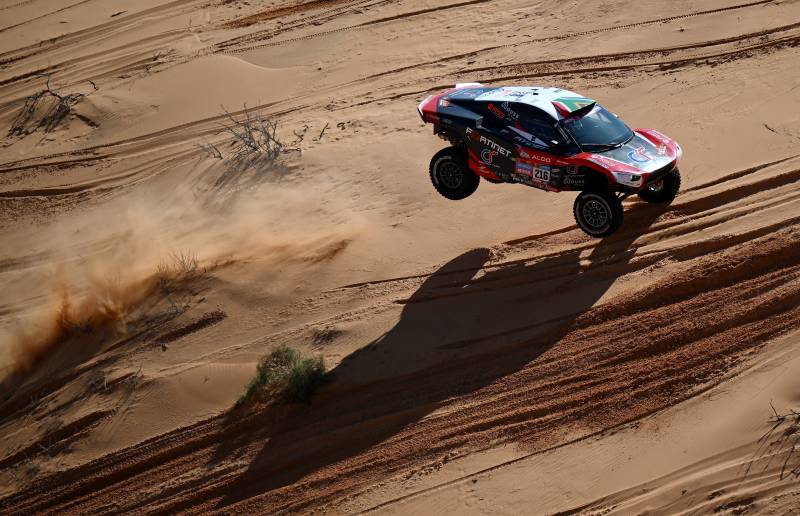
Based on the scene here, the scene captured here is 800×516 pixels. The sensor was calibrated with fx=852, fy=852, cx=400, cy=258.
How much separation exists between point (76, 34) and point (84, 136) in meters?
4.92

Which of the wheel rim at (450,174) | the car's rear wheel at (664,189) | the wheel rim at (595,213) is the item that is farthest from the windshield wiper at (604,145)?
the wheel rim at (450,174)

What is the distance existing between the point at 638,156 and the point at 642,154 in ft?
0.32

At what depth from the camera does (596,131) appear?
34.8 ft

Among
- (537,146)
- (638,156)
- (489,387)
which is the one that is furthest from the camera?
(537,146)

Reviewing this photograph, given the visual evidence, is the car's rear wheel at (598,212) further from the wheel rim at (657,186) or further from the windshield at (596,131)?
the wheel rim at (657,186)

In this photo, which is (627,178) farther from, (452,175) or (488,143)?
(452,175)

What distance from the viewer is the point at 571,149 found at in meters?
10.4

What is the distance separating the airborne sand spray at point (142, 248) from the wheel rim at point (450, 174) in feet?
4.97

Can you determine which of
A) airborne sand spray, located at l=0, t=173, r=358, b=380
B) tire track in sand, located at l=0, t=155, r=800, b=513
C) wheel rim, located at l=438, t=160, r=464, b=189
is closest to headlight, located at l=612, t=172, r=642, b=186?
tire track in sand, located at l=0, t=155, r=800, b=513

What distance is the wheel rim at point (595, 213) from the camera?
10.2 metres

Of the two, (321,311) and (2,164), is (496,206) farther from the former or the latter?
(2,164)

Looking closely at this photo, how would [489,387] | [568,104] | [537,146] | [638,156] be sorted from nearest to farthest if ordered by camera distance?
1. [489,387]
2. [638,156]
3. [537,146]
4. [568,104]

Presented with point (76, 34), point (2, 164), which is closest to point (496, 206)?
point (2, 164)

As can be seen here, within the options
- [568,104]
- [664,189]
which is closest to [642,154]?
[664,189]
